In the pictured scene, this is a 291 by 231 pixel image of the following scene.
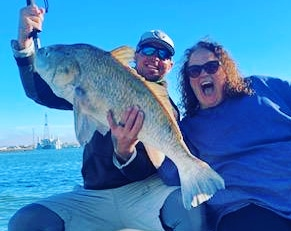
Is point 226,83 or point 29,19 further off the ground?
point 29,19

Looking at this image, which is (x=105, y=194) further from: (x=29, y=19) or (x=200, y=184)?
(x=29, y=19)

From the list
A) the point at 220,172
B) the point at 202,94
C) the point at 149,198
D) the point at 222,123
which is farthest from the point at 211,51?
the point at 149,198

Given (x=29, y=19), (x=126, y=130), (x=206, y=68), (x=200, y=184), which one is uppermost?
(x=29, y=19)

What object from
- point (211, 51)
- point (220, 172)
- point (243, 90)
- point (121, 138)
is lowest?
point (220, 172)

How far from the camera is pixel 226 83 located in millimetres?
4797

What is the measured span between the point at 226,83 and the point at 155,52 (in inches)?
37.3

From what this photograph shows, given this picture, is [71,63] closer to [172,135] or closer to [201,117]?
[172,135]

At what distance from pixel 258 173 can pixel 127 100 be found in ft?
4.25

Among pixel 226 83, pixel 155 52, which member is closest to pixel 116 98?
pixel 226 83

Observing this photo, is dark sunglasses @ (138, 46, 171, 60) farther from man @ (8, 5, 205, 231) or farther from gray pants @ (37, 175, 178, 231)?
gray pants @ (37, 175, 178, 231)

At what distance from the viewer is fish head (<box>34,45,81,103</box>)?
388 centimetres

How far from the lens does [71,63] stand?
3.89 meters

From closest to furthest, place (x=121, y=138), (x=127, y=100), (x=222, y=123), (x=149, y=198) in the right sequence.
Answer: (x=127, y=100) < (x=121, y=138) < (x=222, y=123) < (x=149, y=198)

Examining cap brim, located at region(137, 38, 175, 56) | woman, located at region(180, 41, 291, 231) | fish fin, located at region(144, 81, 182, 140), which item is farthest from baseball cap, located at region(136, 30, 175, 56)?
fish fin, located at region(144, 81, 182, 140)
